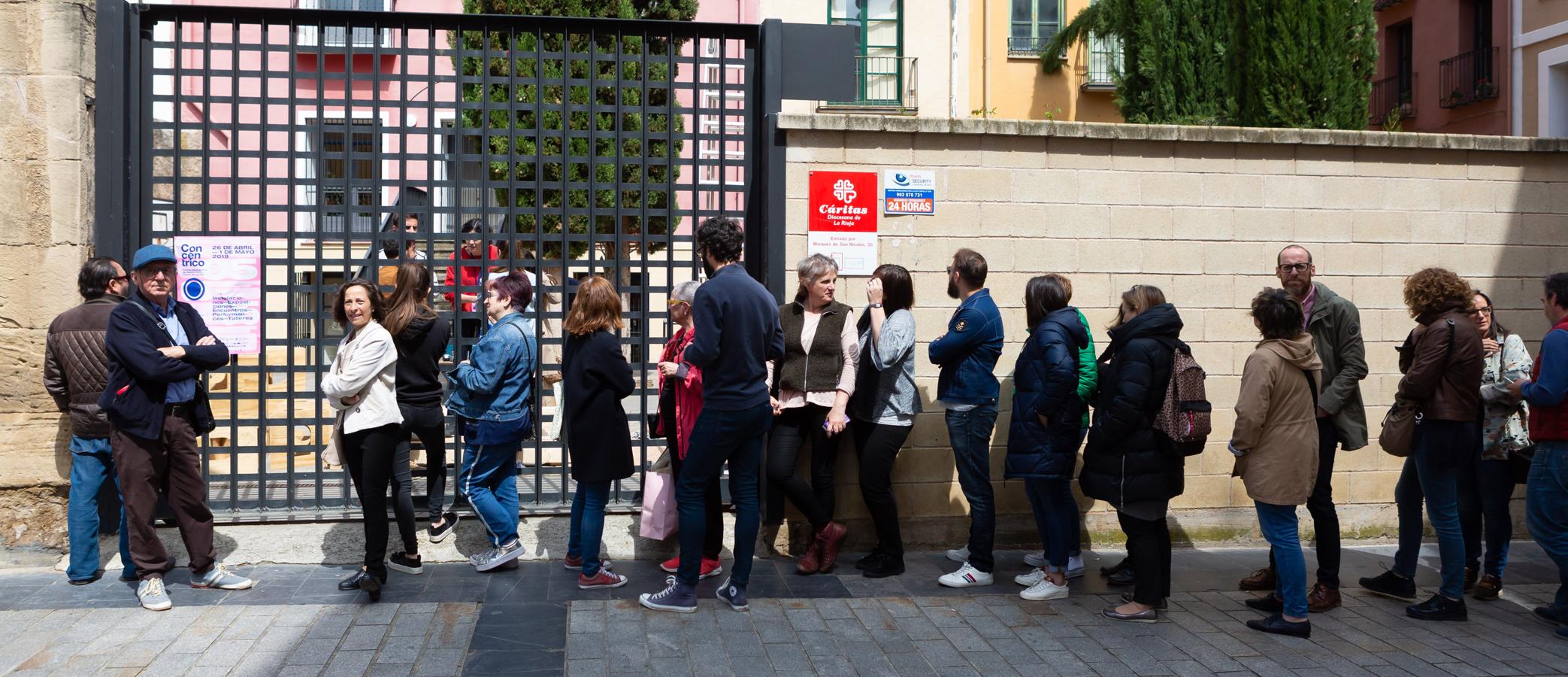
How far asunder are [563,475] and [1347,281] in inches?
199

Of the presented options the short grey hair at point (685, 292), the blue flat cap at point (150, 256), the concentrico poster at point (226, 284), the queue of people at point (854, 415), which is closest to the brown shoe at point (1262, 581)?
the queue of people at point (854, 415)

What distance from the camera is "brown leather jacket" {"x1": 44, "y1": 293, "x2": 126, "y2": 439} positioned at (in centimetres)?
578

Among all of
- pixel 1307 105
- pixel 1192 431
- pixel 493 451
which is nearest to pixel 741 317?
pixel 493 451

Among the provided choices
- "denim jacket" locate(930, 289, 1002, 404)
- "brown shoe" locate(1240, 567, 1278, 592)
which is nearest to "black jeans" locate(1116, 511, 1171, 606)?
"brown shoe" locate(1240, 567, 1278, 592)

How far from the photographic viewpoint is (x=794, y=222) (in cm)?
675

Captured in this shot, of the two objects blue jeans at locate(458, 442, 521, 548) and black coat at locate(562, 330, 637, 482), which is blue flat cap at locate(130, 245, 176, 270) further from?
black coat at locate(562, 330, 637, 482)

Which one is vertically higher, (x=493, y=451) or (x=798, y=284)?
(x=798, y=284)

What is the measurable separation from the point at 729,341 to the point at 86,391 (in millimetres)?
3298

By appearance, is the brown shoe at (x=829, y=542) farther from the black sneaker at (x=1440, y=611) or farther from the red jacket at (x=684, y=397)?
the black sneaker at (x=1440, y=611)

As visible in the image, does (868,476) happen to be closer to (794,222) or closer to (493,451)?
(794,222)

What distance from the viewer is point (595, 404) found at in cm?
589

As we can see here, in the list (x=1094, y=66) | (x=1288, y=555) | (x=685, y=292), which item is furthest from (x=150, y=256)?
(x=1094, y=66)

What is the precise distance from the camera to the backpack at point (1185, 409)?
17.7 ft

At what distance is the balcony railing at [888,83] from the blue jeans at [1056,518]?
48.4 feet
